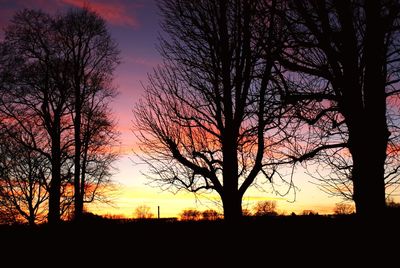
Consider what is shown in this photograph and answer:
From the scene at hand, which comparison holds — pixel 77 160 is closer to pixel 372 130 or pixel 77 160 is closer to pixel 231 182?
pixel 231 182

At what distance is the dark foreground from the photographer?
254 inches

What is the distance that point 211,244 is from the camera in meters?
7.11

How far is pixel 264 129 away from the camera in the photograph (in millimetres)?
10203

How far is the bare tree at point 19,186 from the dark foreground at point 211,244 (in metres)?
17.9

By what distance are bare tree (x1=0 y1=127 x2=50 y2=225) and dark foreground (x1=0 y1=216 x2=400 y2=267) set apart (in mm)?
17949

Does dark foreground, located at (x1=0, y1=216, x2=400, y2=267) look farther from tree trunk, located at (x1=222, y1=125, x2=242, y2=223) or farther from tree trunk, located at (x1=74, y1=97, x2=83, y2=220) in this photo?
tree trunk, located at (x1=74, y1=97, x2=83, y2=220)

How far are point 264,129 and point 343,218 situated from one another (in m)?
3.12

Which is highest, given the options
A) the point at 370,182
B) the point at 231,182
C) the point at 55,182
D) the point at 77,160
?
the point at 77,160

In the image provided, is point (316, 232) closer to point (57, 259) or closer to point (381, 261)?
point (381, 261)

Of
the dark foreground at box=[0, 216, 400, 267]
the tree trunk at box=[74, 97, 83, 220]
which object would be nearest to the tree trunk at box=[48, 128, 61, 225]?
the tree trunk at box=[74, 97, 83, 220]

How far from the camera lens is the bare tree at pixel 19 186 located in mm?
24625

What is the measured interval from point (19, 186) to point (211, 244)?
2298 centimetres

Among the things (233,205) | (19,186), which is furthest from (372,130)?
(19,186)

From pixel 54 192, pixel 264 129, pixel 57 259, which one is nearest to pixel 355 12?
pixel 264 129
